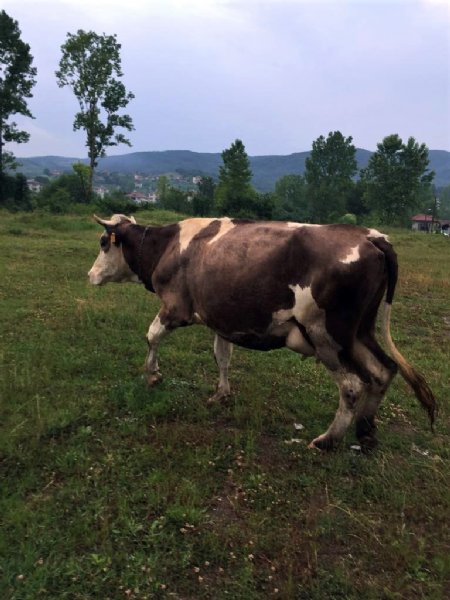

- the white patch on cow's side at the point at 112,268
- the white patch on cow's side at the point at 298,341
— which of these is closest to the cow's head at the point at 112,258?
the white patch on cow's side at the point at 112,268

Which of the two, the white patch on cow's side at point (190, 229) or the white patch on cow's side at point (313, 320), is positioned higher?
the white patch on cow's side at point (190, 229)

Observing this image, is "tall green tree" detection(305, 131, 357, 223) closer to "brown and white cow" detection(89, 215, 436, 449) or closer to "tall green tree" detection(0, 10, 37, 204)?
"tall green tree" detection(0, 10, 37, 204)

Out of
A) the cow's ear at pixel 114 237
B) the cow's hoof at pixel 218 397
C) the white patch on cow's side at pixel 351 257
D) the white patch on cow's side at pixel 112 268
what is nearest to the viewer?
the white patch on cow's side at pixel 351 257

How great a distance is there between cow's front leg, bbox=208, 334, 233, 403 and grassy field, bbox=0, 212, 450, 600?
6.2 inches

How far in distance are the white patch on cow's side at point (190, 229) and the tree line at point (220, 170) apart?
35415 millimetres

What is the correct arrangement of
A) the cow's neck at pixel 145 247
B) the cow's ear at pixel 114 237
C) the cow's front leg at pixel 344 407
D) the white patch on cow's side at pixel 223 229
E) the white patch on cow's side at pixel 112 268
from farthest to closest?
the white patch on cow's side at pixel 112 268 < the cow's ear at pixel 114 237 < the cow's neck at pixel 145 247 < the white patch on cow's side at pixel 223 229 < the cow's front leg at pixel 344 407

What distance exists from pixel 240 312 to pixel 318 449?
5.21ft

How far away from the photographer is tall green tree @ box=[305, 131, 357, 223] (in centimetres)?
8288

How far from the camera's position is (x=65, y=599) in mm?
3066

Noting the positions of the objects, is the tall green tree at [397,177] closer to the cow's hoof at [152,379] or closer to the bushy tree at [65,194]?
the bushy tree at [65,194]

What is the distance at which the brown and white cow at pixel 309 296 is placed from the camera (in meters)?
4.55

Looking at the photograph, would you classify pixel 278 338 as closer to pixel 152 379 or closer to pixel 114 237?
pixel 152 379

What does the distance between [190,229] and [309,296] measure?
2.10 m

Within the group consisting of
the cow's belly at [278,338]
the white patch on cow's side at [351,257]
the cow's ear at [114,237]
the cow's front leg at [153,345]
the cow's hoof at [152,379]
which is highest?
the white patch on cow's side at [351,257]
